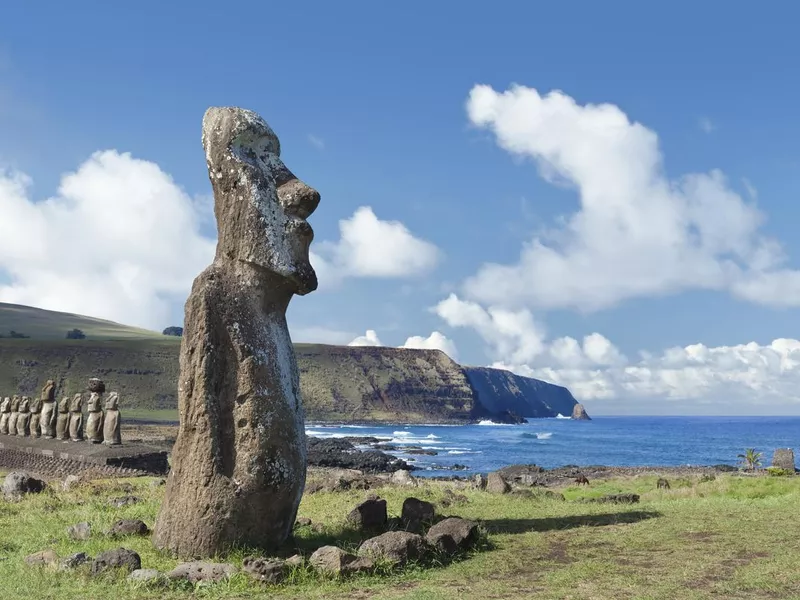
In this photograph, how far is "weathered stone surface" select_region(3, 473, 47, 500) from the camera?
53.8 ft

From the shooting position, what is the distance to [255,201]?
34.3ft

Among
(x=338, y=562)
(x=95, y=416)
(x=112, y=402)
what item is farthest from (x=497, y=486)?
(x=95, y=416)

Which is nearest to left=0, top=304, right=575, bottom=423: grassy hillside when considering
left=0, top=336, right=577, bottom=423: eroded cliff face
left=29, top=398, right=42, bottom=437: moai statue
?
left=0, top=336, right=577, bottom=423: eroded cliff face

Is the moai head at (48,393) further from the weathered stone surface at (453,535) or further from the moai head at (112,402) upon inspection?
the weathered stone surface at (453,535)

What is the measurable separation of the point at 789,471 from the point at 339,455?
29.1m

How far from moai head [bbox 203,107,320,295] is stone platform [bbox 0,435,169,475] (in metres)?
13.8

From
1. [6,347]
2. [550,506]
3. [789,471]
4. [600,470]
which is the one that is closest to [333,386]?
[6,347]

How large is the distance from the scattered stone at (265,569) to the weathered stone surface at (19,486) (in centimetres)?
1003

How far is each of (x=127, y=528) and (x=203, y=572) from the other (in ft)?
10.3

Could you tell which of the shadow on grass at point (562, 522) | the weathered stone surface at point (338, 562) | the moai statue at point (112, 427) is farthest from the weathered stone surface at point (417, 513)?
the moai statue at point (112, 427)

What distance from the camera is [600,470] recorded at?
46938mm

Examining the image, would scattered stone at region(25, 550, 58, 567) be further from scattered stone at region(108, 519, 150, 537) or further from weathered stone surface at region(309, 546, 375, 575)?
weathered stone surface at region(309, 546, 375, 575)

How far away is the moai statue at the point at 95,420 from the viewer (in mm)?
24875

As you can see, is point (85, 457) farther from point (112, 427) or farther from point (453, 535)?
point (453, 535)
